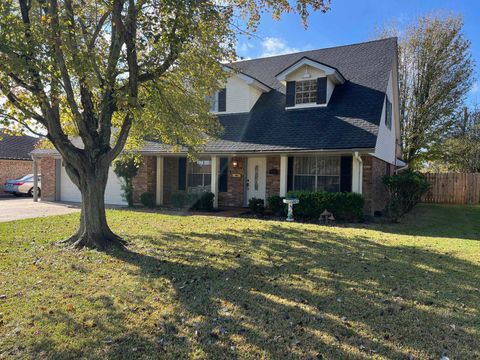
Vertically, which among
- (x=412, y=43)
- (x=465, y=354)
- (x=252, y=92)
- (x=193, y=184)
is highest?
(x=412, y=43)

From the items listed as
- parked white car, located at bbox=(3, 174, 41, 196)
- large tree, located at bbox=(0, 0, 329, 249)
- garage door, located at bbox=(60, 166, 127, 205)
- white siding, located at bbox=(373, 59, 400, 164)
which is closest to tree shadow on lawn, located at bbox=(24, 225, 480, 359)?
large tree, located at bbox=(0, 0, 329, 249)

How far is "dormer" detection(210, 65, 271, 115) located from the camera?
1512 centimetres

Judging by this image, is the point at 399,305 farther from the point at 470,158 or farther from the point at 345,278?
the point at 470,158

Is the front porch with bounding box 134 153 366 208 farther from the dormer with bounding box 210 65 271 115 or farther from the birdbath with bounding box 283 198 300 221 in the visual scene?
the dormer with bounding box 210 65 271 115

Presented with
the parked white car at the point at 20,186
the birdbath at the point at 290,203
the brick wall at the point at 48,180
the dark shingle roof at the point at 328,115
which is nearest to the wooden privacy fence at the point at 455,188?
the dark shingle roof at the point at 328,115

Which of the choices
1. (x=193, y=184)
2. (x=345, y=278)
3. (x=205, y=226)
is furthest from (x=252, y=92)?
(x=345, y=278)

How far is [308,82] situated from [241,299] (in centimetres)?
1136

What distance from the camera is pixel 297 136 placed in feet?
41.2

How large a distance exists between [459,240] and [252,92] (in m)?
9.89

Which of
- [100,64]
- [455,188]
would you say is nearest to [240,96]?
[100,64]

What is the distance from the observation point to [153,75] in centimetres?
747

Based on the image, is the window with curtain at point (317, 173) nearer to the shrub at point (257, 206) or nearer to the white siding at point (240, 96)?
the shrub at point (257, 206)

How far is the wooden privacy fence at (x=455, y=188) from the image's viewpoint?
64.7ft

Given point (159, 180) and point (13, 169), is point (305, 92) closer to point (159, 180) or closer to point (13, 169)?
point (159, 180)
